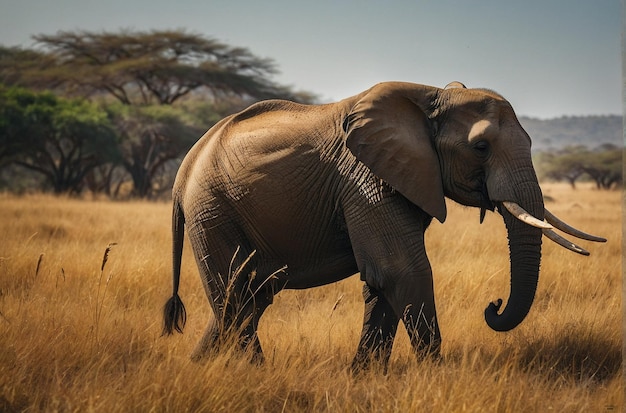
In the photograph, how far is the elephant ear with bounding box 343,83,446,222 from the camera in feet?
15.1

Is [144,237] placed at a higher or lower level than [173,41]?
lower

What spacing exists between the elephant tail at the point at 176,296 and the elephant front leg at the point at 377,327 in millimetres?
1191

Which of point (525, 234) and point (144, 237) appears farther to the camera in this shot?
point (144, 237)

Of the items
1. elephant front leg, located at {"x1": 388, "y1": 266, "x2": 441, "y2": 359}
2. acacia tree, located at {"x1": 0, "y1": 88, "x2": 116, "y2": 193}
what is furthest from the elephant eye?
acacia tree, located at {"x1": 0, "y1": 88, "x2": 116, "y2": 193}

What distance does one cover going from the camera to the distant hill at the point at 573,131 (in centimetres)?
13788

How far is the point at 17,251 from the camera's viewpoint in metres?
7.87

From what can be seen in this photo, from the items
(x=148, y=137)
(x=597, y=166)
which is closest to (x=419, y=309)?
(x=148, y=137)

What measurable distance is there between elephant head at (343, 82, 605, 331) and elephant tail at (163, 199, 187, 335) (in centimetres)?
143

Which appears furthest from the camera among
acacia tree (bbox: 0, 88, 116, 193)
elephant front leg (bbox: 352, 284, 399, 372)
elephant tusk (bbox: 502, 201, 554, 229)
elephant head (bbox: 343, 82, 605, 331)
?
acacia tree (bbox: 0, 88, 116, 193)

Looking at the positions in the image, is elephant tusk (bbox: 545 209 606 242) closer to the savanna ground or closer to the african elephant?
the african elephant

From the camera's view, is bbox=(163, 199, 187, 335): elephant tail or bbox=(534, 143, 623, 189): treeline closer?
bbox=(163, 199, 187, 335): elephant tail

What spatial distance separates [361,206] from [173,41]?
28010mm

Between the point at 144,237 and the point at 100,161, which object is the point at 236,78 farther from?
the point at 144,237

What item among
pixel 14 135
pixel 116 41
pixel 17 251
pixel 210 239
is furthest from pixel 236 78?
pixel 210 239
